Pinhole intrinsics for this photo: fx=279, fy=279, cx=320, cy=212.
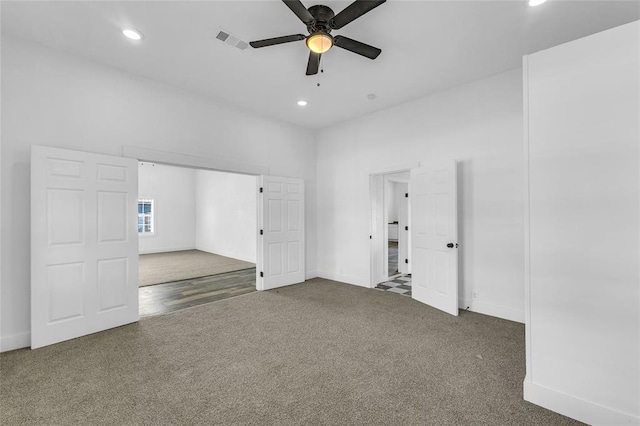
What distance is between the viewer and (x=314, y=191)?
580 cm

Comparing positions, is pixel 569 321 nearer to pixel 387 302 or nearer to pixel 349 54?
pixel 387 302

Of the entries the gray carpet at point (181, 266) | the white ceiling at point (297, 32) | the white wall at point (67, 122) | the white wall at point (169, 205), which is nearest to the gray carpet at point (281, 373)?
the white wall at point (67, 122)

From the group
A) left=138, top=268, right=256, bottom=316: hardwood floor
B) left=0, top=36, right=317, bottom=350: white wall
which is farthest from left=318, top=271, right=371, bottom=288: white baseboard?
left=0, top=36, right=317, bottom=350: white wall

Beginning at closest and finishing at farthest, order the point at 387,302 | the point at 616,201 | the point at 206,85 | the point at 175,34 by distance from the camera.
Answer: the point at 616,201, the point at 175,34, the point at 206,85, the point at 387,302

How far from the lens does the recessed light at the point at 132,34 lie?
8.93 feet

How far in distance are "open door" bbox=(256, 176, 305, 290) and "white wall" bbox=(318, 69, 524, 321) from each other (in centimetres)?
127

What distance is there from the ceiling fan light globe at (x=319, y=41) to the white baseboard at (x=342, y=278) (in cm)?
378

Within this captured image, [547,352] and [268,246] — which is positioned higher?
[268,246]

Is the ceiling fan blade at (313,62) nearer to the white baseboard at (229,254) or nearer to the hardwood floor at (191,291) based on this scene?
the hardwood floor at (191,291)

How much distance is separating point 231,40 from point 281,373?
319cm

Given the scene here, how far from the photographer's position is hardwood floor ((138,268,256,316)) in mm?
4094

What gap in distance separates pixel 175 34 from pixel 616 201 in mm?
3793

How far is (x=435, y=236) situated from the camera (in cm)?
388

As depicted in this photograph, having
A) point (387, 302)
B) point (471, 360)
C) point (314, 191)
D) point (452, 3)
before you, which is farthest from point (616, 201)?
point (314, 191)
